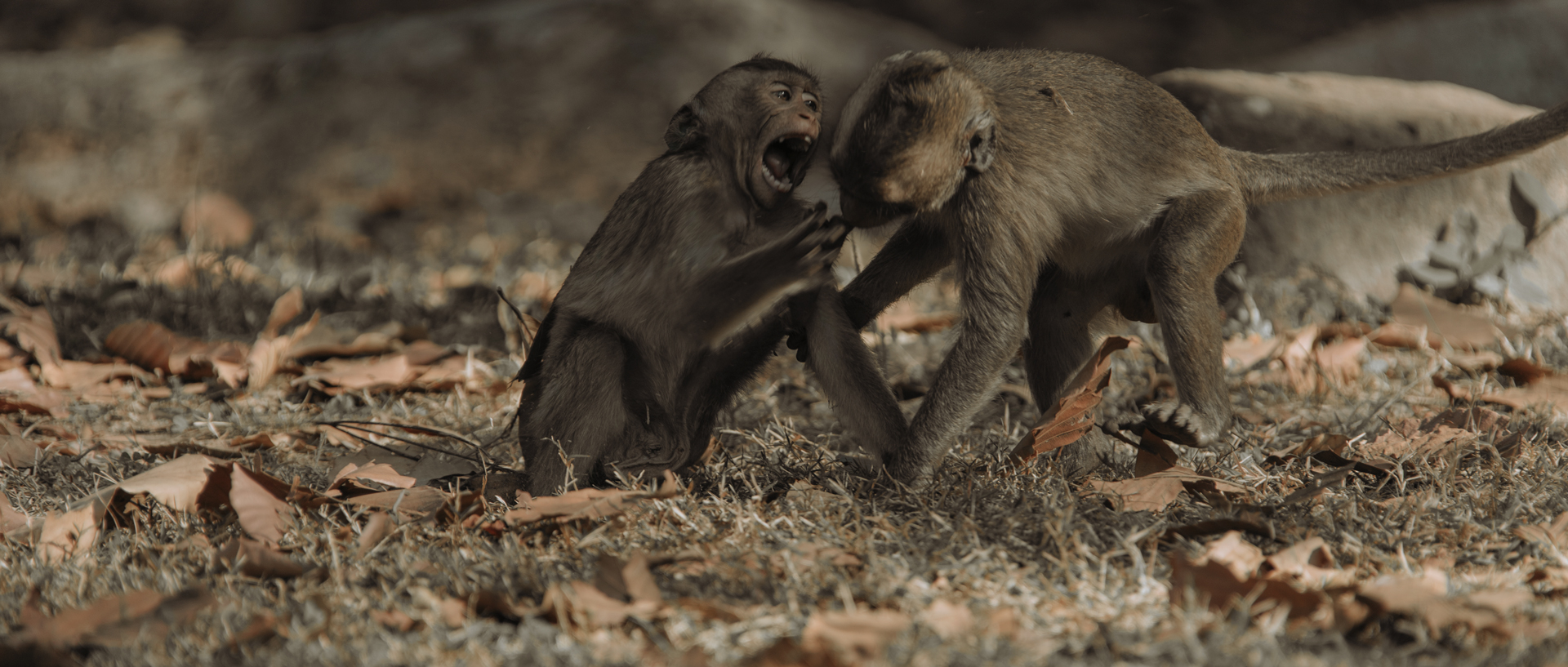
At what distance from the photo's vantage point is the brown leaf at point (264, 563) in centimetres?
228

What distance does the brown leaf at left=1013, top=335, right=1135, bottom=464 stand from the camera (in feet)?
9.34

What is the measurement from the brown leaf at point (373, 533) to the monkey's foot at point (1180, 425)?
203 cm

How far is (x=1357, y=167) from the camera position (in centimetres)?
367

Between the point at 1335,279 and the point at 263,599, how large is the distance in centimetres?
477

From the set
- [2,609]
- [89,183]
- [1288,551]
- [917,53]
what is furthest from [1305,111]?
[89,183]

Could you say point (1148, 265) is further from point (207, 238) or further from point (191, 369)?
point (207, 238)

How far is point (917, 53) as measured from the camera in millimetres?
3152

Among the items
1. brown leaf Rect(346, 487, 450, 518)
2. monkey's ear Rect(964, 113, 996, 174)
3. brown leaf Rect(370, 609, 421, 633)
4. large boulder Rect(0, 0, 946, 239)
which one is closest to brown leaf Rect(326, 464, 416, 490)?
brown leaf Rect(346, 487, 450, 518)

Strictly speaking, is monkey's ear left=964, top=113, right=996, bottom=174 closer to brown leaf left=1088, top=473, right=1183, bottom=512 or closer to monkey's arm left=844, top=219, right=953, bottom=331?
monkey's arm left=844, top=219, right=953, bottom=331

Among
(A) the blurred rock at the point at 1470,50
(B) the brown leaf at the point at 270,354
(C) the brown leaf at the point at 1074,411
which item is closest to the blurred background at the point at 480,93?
(A) the blurred rock at the point at 1470,50

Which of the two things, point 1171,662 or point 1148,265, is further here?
point 1148,265

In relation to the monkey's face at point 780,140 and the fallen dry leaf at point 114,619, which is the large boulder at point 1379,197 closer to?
the monkey's face at point 780,140

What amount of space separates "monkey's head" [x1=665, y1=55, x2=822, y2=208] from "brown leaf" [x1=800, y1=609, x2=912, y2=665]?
144 cm

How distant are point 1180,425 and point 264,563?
7.72 ft
